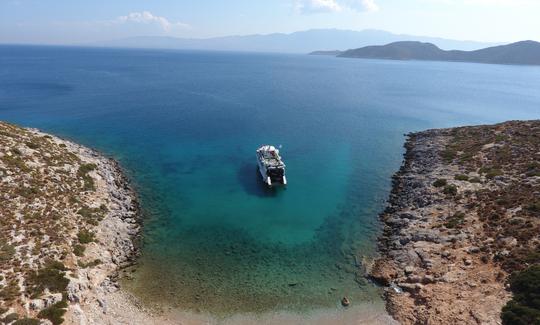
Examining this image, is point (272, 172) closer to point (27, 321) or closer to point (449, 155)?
point (449, 155)

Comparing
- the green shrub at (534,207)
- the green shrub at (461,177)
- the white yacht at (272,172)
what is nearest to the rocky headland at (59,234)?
the white yacht at (272,172)

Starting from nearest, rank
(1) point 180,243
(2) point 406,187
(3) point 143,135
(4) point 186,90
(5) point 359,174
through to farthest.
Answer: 1. (1) point 180,243
2. (2) point 406,187
3. (5) point 359,174
4. (3) point 143,135
5. (4) point 186,90

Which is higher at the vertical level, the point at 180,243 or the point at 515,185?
the point at 515,185

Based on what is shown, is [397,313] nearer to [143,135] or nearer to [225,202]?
[225,202]

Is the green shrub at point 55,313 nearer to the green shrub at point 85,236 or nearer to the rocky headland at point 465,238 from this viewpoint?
the green shrub at point 85,236

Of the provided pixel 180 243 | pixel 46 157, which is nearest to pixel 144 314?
pixel 180 243

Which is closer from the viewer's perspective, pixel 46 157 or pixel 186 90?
pixel 46 157
